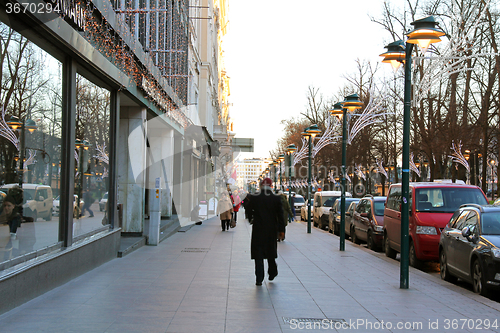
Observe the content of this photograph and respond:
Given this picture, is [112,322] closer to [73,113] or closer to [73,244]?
[73,244]

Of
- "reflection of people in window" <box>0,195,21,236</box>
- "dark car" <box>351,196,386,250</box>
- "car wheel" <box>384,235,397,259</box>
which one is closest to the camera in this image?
"reflection of people in window" <box>0,195,21,236</box>

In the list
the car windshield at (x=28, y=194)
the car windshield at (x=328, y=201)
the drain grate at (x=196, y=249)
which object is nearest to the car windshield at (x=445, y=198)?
the drain grate at (x=196, y=249)

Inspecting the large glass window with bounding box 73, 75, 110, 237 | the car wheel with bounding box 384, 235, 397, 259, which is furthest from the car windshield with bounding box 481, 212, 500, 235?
the large glass window with bounding box 73, 75, 110, 237

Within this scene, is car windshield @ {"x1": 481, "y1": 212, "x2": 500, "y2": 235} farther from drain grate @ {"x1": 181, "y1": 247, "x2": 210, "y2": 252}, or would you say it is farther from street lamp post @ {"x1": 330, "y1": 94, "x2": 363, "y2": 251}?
drain grate @ {"x1": 181, "y1": 247, "x2": 210, "y2": 252}

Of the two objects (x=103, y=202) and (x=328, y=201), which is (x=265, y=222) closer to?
(x=103, y=202)

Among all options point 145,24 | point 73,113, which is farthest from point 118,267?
point 145,24

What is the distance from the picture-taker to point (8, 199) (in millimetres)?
7020

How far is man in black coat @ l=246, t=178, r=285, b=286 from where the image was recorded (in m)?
8.92

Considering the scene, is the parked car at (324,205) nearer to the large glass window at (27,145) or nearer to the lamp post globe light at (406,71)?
the lamp post globe light at (406,71)

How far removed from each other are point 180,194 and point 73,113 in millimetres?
17066

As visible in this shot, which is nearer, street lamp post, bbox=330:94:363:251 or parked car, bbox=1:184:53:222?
parked car, bbox=1:184:53:222

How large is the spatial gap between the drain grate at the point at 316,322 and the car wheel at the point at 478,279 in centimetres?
354

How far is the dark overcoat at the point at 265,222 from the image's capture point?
351 inches

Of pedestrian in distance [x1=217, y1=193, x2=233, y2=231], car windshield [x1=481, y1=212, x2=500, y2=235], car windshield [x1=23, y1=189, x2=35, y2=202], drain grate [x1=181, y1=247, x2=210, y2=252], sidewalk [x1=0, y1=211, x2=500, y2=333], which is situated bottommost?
drain grate [x1=181, y1=247, x2=210, y2=252]
